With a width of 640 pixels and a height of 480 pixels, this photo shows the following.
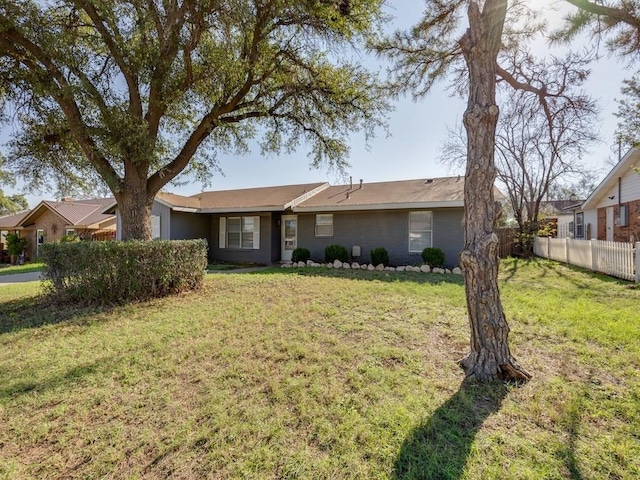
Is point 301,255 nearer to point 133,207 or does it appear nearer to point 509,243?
point 133,207

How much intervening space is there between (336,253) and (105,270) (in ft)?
26.8

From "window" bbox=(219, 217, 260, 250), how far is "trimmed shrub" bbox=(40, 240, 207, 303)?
762cm

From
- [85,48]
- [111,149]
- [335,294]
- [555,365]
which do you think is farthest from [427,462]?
[85,48]

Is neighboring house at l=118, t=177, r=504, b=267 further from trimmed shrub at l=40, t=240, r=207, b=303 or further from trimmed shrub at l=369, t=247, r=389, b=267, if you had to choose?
trimmed shrub at l=40, t=240, r=207, b=303

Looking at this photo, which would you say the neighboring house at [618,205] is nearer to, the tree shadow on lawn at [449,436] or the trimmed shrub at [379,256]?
the trimmed shrub at [379,256]

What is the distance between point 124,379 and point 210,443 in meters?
1.59

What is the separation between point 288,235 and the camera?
593 inches

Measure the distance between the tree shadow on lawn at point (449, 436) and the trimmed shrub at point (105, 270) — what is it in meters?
6.44

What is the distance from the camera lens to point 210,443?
2432 millimetres

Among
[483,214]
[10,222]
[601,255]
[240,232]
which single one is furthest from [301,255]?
[10,222]

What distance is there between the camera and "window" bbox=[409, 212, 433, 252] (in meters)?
12.4

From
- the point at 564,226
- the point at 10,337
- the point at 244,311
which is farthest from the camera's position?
the point at 564,226

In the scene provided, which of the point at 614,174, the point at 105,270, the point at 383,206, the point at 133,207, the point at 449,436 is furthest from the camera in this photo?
the point at 614,174

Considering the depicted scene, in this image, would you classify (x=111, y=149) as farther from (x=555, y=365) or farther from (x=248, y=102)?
(x=555, y=365)
